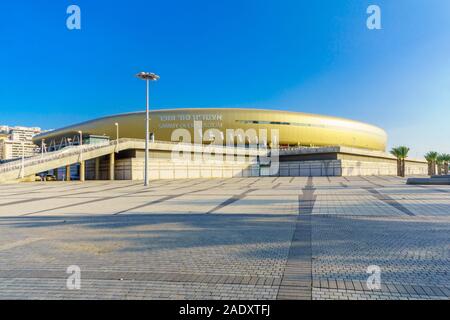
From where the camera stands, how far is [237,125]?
259 ft

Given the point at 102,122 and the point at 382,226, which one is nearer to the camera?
the point at 382,226

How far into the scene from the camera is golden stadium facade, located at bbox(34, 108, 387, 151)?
78.0 meters

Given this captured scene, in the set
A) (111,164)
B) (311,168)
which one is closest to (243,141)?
(311,168)

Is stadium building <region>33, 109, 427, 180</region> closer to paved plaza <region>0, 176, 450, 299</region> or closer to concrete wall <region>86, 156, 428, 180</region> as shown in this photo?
concrete wall <region>86, 156, 428, 180</region>

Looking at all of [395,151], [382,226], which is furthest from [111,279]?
[395,151]

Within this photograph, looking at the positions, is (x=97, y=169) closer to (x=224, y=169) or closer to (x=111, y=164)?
(x=111, y=164)

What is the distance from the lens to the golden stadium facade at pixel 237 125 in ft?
256

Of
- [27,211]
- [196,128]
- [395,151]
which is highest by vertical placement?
[196,128]

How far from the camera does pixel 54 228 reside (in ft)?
29.3

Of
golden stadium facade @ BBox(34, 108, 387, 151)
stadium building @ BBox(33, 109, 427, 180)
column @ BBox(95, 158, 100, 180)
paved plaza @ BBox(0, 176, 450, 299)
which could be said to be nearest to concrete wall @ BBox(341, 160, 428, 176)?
stadium building @ BBox(33, 109, 427, 180)

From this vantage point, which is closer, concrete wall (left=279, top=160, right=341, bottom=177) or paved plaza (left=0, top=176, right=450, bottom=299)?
paved plaza (left=0, top=176, right=450, bottom=299)

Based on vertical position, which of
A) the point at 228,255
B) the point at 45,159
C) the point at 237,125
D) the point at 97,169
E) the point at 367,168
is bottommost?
the point at 228,255
